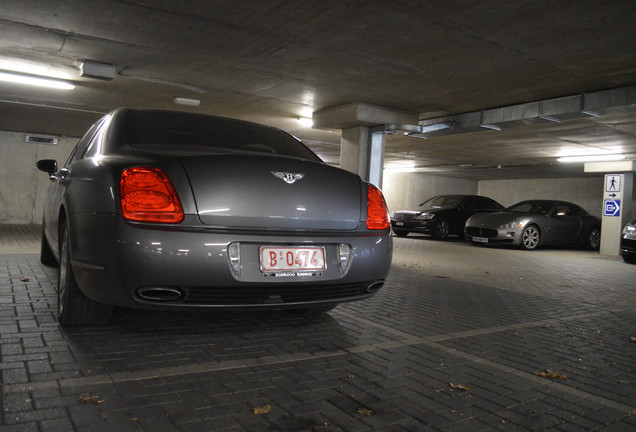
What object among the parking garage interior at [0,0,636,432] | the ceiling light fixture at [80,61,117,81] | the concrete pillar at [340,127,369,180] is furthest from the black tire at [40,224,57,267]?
the concrete pillar at [340,127,369,180]

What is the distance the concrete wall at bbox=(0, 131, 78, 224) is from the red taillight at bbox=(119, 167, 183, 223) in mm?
15518

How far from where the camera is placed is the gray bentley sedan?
8.29 feet

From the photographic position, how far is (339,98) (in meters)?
9.64

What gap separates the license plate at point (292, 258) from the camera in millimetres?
2701

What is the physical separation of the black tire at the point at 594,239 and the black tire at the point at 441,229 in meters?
4.21

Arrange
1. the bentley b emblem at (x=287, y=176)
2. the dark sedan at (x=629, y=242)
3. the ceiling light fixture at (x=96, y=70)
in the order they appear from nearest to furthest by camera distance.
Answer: the bentley b emblem at (x=287, y=176) → the ceiling light fixture at (x=96, y=70) → the dark sedan at (x=629, y=242)

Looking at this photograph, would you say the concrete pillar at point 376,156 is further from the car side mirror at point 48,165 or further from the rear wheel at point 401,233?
the car side mirror at point 48,165

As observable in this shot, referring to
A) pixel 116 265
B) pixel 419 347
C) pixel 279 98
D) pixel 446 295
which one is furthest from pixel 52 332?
pixel 279 98

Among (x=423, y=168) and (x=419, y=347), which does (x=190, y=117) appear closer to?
(x=419, y=347)

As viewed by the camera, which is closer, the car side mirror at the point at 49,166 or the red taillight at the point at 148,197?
the red taillight at the point at 148,197

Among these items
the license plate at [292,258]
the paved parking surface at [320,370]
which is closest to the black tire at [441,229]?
the paved parking surface at [320,370]

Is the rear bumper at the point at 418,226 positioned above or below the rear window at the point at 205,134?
below

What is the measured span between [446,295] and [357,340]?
8.09ft

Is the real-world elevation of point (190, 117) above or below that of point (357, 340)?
above
